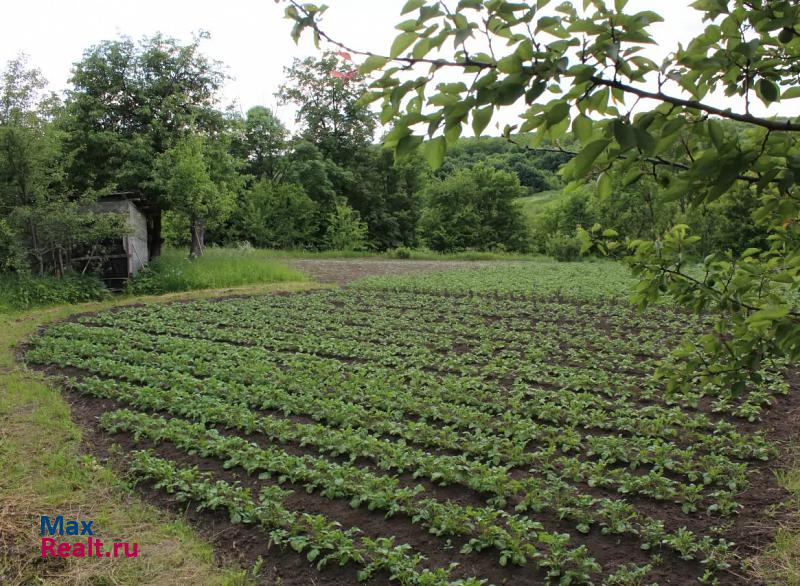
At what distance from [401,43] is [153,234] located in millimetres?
17540

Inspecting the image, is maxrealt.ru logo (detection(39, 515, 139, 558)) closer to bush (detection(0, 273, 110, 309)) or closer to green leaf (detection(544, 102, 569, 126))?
green leaf (detection(544, 102, 569, 126))

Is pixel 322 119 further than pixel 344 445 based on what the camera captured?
Yes

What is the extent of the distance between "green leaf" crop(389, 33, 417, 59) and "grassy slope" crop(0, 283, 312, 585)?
2998 mm

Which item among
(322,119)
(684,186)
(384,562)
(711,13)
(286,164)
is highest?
(322,119)

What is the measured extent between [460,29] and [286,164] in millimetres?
34482

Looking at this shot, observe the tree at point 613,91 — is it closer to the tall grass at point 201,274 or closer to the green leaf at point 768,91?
the green leaf at point 768,91

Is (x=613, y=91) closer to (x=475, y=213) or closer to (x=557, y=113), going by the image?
(x=557, y=113)

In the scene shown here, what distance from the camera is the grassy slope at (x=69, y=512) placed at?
3.18 m

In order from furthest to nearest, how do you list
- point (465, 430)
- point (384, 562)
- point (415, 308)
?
point (415, 308)
point (465, 430)
point (384, 562)

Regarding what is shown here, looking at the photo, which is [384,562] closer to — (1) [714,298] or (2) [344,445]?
(2) [344,445]

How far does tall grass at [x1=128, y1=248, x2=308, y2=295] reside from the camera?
14352 mm

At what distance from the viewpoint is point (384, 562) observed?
10.6 feet

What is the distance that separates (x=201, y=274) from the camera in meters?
15.2

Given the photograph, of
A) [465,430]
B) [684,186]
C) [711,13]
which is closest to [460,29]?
[684,186]
